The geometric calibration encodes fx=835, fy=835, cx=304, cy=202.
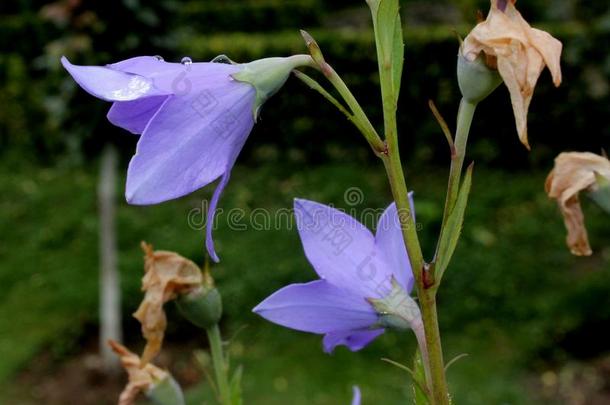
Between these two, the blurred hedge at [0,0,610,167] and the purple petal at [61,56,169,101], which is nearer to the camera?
the purple petal at [61,56,169,101]

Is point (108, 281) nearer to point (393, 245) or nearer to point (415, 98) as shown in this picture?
point (415, 98)

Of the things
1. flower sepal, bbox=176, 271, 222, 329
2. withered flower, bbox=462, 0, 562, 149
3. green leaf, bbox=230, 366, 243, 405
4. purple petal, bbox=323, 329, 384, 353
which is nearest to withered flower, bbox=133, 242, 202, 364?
flower sepal, bbox=176, 271, 222, 329

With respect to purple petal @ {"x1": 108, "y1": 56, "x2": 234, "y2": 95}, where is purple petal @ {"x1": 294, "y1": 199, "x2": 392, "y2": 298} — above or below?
below

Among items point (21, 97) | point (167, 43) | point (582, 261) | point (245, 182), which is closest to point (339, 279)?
point (167, 43)

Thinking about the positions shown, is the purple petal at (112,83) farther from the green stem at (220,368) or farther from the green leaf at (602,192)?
the green leaf at (602,192)

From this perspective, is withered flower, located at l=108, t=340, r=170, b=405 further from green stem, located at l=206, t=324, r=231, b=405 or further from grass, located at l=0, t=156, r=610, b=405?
grass, located at l=0, t=156, r=610, b=405

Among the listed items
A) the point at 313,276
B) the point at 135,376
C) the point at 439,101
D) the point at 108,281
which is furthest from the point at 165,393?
the point at 439,101
